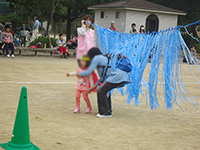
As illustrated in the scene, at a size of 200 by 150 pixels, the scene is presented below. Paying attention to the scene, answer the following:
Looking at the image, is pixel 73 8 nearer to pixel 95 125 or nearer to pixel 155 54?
pixel 95 125

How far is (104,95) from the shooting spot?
18.8 ft

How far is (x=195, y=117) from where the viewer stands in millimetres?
6465

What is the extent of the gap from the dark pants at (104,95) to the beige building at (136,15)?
60.3ft

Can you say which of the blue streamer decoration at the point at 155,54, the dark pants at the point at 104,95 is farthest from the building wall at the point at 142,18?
the blue streamer decoration at the point at 155,54

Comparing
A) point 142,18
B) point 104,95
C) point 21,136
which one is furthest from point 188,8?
point 21,136

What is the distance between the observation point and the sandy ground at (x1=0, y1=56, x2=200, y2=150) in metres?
4.60

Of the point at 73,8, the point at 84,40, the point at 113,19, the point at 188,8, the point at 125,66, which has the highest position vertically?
the point at 188,8

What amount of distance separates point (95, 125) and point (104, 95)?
53 cm

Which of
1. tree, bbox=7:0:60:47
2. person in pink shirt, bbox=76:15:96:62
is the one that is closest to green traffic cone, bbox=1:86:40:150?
tree, bbox=7:0:60:47

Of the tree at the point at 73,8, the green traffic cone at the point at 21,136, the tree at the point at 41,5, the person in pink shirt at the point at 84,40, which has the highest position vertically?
the tree at the point at 73,8

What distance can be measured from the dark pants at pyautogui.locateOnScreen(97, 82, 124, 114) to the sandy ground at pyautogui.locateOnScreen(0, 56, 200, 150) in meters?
0.19

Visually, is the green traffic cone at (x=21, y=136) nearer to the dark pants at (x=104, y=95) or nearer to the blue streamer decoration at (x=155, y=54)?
the blue streamer decoration at (x=155, y=54)

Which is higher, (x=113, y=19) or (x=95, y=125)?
(x=113, y=19)

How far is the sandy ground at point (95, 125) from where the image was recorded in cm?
460
